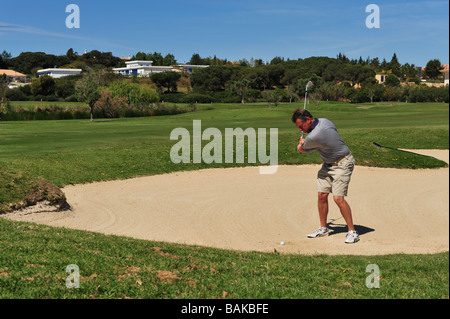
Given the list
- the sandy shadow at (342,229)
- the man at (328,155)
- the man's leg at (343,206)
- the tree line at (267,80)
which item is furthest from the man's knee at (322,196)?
the tree line at (267,80)

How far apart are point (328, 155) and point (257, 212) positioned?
4.24 metres

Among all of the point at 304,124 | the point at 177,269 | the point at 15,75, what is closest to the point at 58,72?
the point at 15,75

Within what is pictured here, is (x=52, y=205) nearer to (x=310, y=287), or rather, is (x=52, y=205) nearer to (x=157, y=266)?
(x=157, y=266)

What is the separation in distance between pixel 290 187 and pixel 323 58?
157 ft

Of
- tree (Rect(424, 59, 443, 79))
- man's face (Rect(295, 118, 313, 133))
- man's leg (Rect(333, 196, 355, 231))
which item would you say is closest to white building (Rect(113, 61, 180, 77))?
tree (Rect(424, 59, 443, 79))

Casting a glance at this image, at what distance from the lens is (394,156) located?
2033 cm

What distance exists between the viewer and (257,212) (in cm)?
1249

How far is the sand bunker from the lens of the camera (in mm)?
9938

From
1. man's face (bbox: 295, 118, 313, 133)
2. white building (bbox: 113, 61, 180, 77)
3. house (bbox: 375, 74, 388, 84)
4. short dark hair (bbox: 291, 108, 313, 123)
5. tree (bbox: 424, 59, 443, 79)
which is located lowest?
man's face (bbox: 295, 118, 313, 133)

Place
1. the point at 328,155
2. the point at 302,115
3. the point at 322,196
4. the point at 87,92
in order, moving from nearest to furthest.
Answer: the point at 302,115 → the point at 328,155 → the point at 322,196 → the point at 87,92

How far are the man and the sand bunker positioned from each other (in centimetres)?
95

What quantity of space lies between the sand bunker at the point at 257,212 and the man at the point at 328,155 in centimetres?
95

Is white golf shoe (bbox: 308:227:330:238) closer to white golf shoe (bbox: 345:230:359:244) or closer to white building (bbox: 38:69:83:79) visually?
white golf shoe (bbox: 345:230:359:244)

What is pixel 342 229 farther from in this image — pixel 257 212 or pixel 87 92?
pixel 87 92
